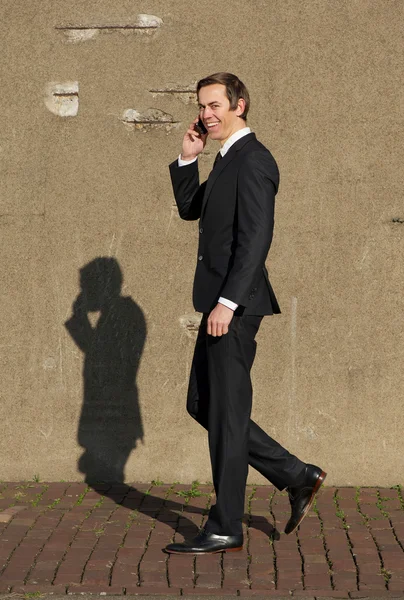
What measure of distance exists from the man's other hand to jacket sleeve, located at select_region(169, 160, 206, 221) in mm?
731

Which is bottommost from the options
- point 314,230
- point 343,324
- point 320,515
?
point 320,515

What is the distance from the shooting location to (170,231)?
6598mm

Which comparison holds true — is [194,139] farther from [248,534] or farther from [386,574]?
[386,574]

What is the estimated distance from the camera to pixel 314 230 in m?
6.52

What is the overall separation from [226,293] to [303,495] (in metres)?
1.06

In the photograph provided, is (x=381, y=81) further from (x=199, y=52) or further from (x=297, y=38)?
(x=199, y=52)

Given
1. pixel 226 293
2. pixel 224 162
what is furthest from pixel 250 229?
pixel 224 162

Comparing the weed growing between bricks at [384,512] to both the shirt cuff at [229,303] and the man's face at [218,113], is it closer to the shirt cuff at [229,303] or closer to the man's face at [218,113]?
the shirt cuff at [229,303]

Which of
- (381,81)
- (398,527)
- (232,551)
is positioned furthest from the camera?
(381,81)

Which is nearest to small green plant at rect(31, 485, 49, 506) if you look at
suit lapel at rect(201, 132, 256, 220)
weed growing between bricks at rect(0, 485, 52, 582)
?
weed growing between bricks at rect(0, 485, 52, 582)

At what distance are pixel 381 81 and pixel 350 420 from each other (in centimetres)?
189

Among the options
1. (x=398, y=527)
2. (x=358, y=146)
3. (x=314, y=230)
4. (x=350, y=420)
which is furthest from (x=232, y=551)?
(x=358, y=146)

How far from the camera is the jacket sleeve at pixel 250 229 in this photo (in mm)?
5055

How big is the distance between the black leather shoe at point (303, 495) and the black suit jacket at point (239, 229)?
2.57 ft
